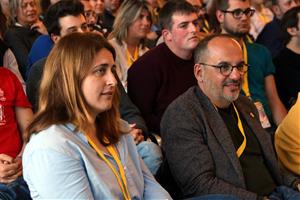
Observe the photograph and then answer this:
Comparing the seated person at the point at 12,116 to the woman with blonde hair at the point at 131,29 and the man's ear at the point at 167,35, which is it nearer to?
the man's ear at the point at 167,35

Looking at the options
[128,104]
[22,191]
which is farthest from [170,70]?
[22,191]

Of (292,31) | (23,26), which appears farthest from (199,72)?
(23,26)

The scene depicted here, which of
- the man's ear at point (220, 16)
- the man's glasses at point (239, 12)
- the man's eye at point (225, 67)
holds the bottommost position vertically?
the man's ear at point (220, 16)

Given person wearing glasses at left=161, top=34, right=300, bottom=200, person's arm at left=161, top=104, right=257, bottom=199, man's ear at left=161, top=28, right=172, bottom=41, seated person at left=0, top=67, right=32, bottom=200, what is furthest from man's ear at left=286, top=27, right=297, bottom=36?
seated person at left=0, top=67, right=32, bottom=200

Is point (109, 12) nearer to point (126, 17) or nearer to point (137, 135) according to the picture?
point (126, 17)

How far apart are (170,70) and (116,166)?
1.29 m

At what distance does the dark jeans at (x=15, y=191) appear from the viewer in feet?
5.99

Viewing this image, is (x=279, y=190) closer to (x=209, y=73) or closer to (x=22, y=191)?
(x=209, y=73)

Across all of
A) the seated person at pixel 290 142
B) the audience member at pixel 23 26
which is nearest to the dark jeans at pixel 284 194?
the seated person at pixel 290 142

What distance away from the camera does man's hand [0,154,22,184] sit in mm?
2049

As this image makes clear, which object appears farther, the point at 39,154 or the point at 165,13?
the point at 165,13

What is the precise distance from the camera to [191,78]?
10.1ft

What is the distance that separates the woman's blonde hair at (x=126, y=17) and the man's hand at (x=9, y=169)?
171 cm

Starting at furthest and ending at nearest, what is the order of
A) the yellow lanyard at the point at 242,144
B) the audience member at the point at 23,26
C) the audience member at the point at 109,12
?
the audience member at the point at 109,12 < the audience member at the point at 23,26 < the yellow lanyard at the point at 242,144
